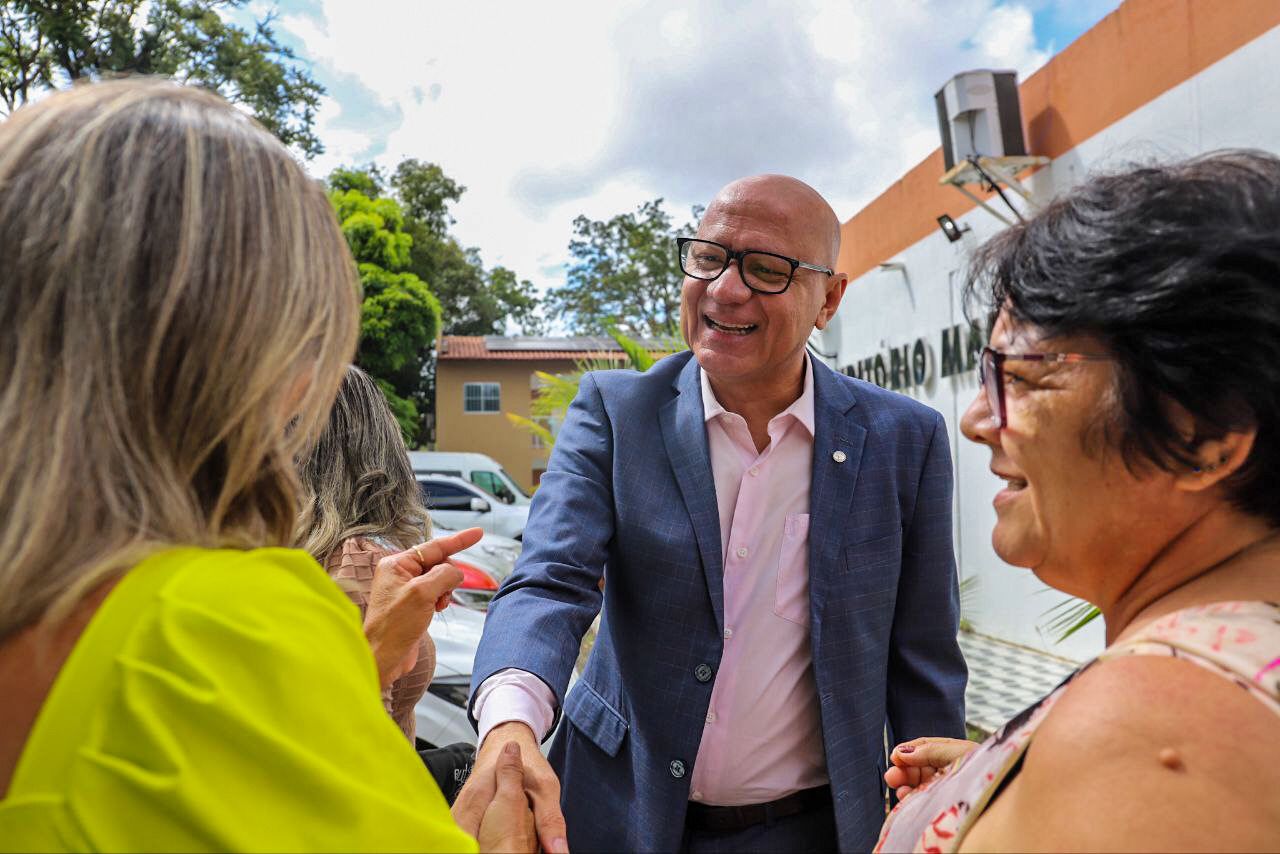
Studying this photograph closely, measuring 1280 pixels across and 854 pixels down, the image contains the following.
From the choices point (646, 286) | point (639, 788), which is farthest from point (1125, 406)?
point (646, 286)

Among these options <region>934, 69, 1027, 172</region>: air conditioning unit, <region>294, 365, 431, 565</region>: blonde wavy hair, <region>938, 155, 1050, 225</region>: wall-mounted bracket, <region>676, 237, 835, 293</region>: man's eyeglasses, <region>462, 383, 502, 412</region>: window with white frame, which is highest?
<region>462, 383, 502, 412</region>: window with white frame

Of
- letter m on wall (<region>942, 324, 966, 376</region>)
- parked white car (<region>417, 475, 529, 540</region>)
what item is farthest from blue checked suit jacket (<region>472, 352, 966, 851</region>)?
parked white car (<region>417, 475, 529, 540</region>)

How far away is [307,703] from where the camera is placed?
0.81 meters

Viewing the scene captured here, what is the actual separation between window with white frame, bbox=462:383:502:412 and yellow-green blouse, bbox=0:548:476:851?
32.1 meters

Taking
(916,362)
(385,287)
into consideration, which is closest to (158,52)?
(385,287)

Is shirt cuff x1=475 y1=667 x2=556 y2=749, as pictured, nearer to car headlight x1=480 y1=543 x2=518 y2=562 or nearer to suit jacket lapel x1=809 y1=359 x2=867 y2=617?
suit jacket lapel x1=809 y1=359 x2=867 y2=617

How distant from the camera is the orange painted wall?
224 inches

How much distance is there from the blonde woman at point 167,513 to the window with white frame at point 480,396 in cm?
3192

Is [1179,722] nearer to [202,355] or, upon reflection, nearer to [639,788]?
[202,355]

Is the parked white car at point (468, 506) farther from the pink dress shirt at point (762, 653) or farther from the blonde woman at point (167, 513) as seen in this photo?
the blonde woman at point (167, 513)

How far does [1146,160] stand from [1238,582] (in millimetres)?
538

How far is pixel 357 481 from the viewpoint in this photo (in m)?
2.41

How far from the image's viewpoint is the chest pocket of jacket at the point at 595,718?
2.20 m

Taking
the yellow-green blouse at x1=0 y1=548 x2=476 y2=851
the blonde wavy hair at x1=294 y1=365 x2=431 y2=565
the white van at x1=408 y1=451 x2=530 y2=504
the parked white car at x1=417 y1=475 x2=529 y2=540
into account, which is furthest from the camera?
the white van at x1=408 y1=451 x2=530 y2=504
